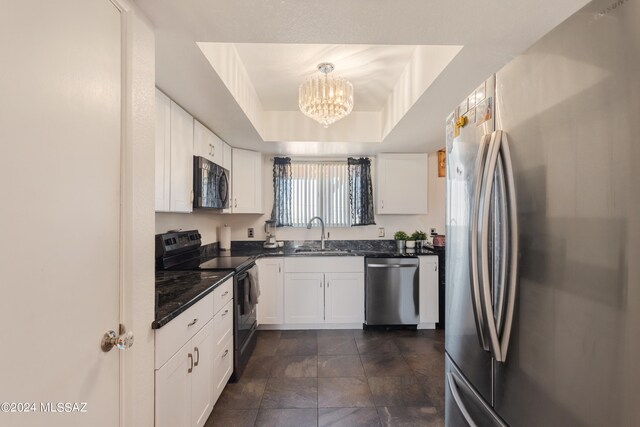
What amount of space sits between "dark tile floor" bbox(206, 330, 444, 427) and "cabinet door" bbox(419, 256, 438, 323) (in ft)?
0.82

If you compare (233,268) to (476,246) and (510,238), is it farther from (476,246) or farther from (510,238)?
(510,238)

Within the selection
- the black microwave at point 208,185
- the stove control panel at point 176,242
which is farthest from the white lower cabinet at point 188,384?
the black microwave at point 208,185

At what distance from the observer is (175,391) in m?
1.36

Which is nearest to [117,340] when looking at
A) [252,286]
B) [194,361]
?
[194,361]

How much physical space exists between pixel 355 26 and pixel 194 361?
74.9 inches

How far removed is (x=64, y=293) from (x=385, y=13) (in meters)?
1.50

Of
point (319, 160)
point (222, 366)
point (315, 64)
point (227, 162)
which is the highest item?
point (315, 64)

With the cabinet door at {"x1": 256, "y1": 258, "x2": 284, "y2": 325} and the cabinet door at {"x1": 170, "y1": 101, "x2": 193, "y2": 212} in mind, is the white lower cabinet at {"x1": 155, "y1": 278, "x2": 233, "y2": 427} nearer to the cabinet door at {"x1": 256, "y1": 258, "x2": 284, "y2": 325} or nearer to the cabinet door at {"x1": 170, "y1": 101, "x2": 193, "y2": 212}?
the cabinet door at {"x1": 170, "y1": 101, "x2": 193, "y2": 212}

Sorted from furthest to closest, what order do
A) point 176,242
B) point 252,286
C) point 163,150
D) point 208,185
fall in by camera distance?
1. point 252,286
2. point 208,185
3. point 176,242
4. point 163,150

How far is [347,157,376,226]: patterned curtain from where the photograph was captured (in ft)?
12.5

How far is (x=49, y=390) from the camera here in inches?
28.0

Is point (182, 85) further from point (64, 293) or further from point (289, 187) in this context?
point (289, 187)

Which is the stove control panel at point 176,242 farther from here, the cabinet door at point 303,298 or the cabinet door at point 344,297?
the cabinet door at point 344,297

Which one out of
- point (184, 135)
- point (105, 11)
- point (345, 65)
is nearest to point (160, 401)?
point (105, 11)
